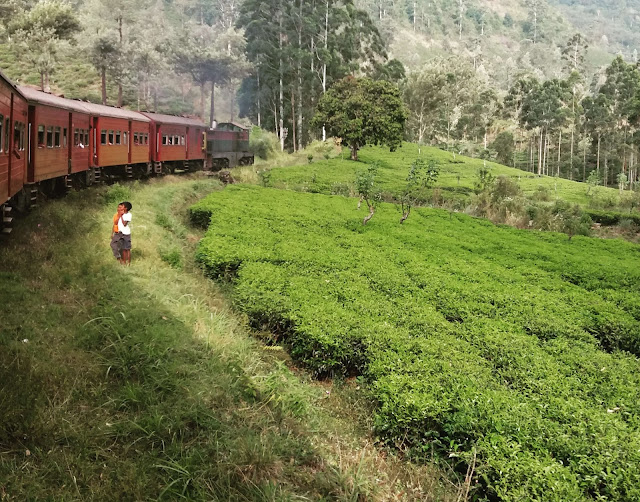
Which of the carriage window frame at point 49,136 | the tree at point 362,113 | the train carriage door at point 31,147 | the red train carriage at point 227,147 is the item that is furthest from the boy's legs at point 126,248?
the tree at point 362,113

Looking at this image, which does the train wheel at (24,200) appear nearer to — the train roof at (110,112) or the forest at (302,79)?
the train roof at (110,112)

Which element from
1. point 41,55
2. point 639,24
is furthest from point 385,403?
point 639,24

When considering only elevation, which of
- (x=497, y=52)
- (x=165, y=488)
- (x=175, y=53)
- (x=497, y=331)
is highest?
(x=497, y=52)

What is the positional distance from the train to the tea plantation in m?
4.05

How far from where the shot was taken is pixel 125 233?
9812mm

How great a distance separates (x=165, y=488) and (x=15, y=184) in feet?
25.4

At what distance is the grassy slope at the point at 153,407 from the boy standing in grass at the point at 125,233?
0.65 meters

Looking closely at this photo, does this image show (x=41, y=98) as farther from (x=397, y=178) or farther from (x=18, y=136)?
(x=397, y=178)

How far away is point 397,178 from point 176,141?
45.3 ft

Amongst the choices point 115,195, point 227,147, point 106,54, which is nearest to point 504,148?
point 227,147

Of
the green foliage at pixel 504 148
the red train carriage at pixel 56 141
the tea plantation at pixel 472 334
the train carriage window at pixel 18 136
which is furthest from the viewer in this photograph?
the green foliage at pixel 504 148

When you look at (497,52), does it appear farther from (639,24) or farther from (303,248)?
(303,248)

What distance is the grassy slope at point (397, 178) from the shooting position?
26.9m

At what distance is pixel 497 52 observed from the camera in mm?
131250
